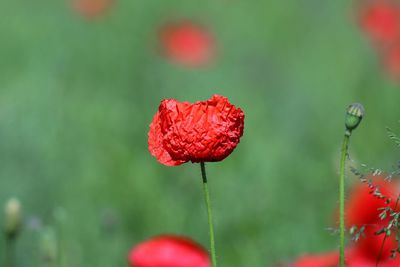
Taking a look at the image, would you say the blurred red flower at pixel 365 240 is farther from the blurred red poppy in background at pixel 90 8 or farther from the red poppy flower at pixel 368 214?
the blurred red poppy in background at pixel 90 8

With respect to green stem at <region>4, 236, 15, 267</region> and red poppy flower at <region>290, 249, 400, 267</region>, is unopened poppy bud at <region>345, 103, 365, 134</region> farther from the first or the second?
green stem at <region>4, 236, 15, 267</region>

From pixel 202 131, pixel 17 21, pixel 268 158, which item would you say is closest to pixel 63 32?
pixel 17 21

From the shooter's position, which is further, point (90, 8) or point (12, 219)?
point (90, 8)

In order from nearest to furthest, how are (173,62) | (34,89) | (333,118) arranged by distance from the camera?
(34,89)
(333,118)
(173,62)

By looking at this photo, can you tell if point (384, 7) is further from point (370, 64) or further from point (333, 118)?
point (333, 118)

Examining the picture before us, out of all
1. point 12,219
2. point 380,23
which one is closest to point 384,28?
point 380,23

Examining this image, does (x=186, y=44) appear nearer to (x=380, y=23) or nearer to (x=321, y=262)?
(x=380, y=23)
